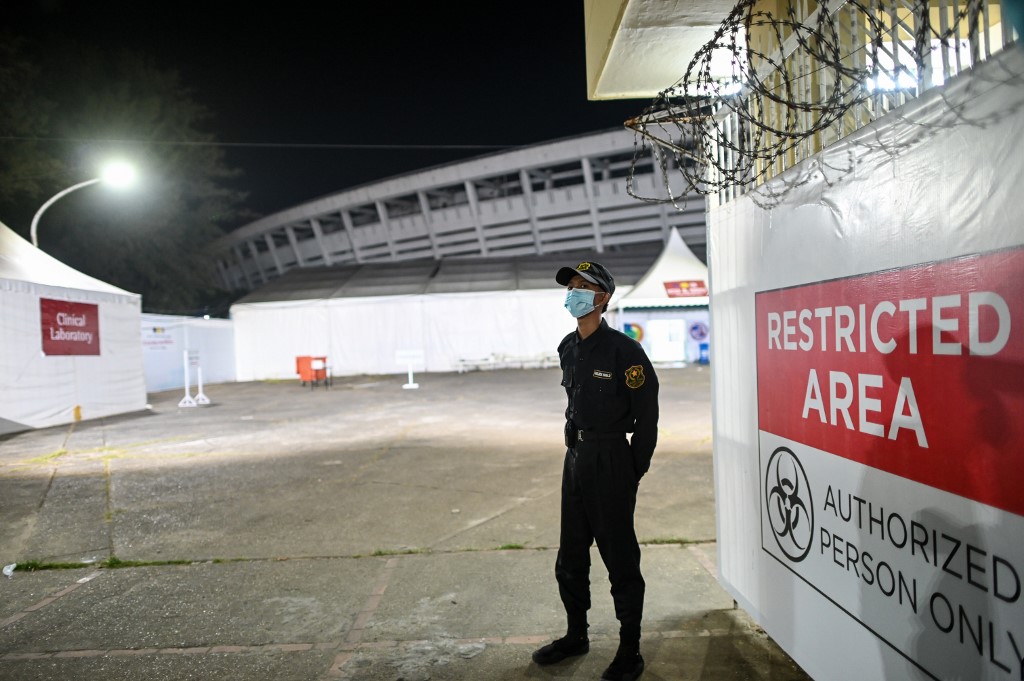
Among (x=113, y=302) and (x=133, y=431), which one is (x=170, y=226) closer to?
(x=113, y=302)

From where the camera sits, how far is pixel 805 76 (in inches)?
108

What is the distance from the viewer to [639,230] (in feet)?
111

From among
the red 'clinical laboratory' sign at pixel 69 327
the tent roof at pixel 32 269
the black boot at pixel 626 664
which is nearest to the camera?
the black boot at pixel 626 664

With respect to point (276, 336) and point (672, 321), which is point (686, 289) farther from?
point (276, 336)

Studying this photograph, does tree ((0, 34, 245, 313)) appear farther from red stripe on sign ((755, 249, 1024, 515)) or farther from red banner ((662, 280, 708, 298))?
red stripe on sign ((755, 249, 1024, 515))

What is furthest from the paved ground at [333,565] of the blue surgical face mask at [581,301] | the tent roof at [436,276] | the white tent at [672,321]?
the tent roof at [436,276]

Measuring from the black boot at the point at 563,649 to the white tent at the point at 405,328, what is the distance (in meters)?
21.1

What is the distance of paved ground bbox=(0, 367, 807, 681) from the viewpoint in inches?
117

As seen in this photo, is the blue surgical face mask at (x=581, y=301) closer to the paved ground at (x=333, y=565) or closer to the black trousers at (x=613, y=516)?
the black trousers at (x=613, y=516)

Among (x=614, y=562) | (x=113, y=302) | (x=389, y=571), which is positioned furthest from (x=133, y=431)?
(x=614, y=562)

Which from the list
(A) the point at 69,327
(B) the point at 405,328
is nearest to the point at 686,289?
(B) the point at 405,328

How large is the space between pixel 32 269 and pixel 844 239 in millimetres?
14807

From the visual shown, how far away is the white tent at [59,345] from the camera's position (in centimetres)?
1108

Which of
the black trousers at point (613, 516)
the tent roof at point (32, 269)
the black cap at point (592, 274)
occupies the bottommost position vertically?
the black trousers at point (613, 516)
